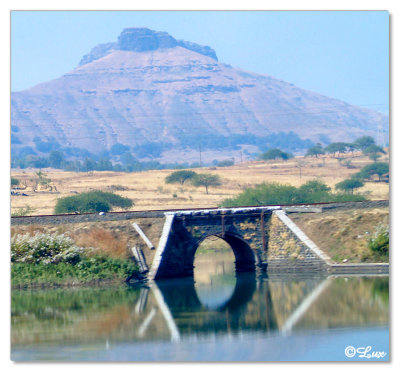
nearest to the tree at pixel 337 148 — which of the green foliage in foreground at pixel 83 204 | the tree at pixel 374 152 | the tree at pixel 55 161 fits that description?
the tree at pixel 374 152

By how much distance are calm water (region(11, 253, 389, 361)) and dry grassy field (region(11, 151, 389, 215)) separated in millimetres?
36844

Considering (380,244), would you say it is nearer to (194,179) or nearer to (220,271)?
(220,271)

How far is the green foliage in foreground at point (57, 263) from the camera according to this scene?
3712 centimetres

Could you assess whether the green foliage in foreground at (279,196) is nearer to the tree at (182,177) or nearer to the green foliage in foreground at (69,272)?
the green foliage in foreground at (69,272)

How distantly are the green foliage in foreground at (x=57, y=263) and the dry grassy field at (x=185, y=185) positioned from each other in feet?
102

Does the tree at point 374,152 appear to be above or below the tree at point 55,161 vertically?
below

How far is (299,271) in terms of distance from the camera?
39.2 m

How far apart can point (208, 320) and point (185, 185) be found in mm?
70513

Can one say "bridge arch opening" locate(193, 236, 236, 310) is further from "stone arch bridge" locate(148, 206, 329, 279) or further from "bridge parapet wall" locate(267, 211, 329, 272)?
"bridge parapet wall" locate(267, 211, 329, 272)

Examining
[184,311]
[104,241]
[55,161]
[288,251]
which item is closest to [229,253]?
[288,251]

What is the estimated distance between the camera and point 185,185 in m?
98.9

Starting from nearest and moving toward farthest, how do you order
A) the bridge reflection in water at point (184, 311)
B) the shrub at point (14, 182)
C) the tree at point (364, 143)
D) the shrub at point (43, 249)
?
the bridge reflection in water at point (184, 311), the shrub at point (43, 249), the shrub at point (14, 182), the tree at point (364, 143)

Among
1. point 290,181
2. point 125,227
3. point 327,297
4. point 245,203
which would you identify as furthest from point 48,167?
point 327,297
